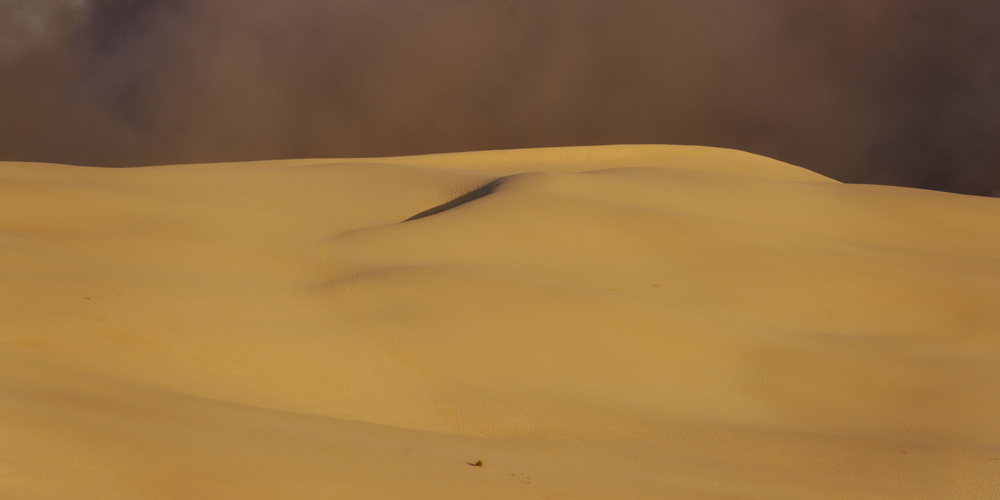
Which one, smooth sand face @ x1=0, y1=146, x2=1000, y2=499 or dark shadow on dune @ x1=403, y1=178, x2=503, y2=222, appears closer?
smooth sand face @ x1=0, y1=146, x2=1000, y2=499

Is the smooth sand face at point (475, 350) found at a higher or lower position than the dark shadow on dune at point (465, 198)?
lower

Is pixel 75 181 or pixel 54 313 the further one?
pixel 75 181

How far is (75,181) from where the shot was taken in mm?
5602

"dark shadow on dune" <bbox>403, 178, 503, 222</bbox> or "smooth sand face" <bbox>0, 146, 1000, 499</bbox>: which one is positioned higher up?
"dark shadow on dune" <bbox>403, 178, 503, 222</bbox>

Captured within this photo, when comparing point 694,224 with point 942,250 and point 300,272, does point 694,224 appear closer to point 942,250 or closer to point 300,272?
point 942,250

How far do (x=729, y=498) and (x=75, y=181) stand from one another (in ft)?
17.1

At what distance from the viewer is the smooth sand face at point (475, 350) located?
1.93 m

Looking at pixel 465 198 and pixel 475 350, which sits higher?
pixel 465 198

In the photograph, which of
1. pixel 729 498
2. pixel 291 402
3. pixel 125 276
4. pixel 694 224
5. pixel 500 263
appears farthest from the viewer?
pixel 694 224

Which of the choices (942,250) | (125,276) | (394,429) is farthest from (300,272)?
(942,250)

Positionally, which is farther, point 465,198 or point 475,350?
point 465,198

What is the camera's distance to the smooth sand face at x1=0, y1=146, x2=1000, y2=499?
1931 mm

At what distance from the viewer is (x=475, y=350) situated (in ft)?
10.8

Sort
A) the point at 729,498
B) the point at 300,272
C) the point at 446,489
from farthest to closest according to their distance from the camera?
the point at 300,272 < the point at 729,498 < the point at 446,489
